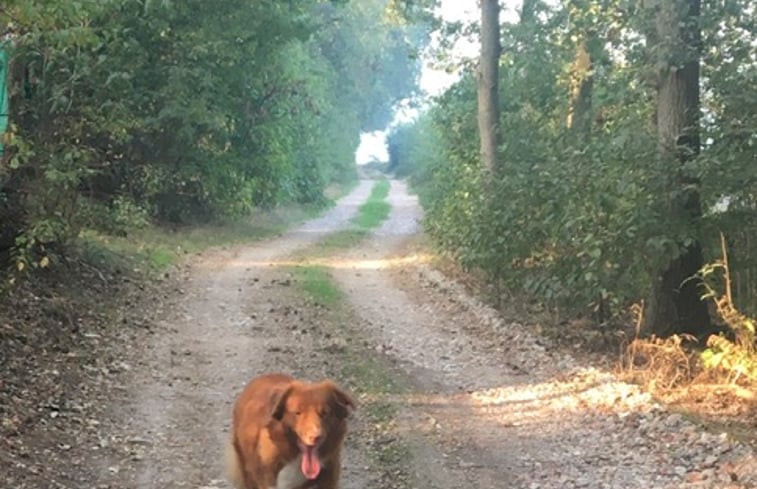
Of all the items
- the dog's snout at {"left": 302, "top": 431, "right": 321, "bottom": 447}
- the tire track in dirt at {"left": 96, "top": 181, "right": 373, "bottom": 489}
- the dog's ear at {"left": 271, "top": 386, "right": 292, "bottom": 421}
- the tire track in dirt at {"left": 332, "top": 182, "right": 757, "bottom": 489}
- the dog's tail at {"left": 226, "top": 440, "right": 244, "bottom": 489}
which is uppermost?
the dog's ear at {"left": 271, "top": 386, "right": 292, "bottom": 421}

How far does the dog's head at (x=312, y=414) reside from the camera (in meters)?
4.45

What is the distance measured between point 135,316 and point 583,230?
572 centimetres

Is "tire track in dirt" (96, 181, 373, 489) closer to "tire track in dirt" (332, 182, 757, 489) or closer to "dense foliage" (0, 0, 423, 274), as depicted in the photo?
"tire track in dirt" (332, 182, 757, 489)

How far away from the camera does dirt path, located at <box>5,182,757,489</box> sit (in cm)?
652

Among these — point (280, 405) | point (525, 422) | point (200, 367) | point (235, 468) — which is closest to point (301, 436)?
point (280, 405)

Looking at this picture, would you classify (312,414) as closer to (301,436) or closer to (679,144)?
(301,436)

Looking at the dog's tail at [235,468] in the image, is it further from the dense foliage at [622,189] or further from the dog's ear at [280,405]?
the dense foliage at [622,189]

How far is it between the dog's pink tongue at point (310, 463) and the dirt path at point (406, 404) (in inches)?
72.6

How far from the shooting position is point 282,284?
15680 mm

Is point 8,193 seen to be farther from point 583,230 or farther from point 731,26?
point 731,26

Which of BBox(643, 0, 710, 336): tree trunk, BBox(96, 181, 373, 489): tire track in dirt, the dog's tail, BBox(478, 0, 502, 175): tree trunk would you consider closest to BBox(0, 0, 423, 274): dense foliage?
BBox(96, 181, 373, 489): tire track in dirt

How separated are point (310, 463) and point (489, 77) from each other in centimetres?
1433

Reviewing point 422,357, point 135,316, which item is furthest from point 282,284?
point 422,357

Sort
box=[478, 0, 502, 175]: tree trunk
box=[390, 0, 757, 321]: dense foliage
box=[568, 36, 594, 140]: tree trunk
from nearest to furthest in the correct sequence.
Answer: box=[390, 0, 757, 321]: dense foliage, box=[568, 36, 594, 140]: tree trunk, box=[478, 0, 502, 175]: tree trunk
